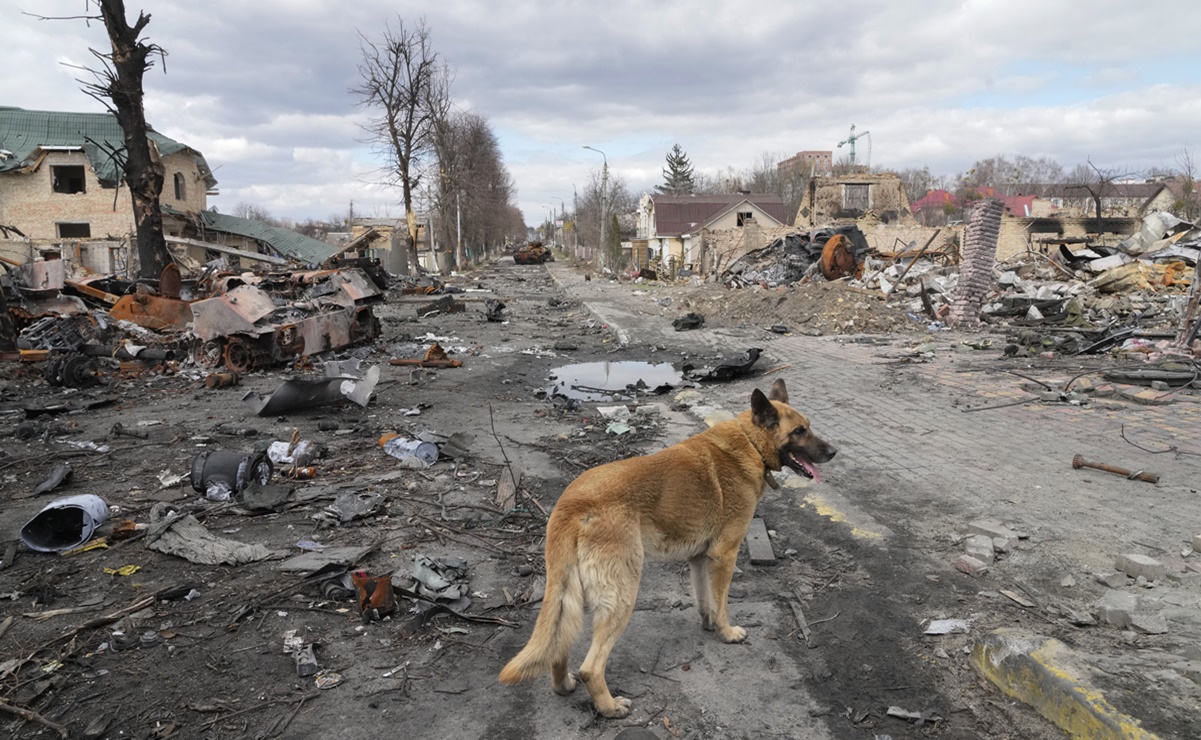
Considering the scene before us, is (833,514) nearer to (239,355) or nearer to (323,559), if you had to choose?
(323,559)

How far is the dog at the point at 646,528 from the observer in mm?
2805

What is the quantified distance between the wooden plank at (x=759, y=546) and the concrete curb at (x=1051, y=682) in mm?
1366

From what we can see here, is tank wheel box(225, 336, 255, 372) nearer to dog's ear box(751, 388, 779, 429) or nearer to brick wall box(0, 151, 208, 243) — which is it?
dog's ear box(751, 388, 779, 429)

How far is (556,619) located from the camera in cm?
278

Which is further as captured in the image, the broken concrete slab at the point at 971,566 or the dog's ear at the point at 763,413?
the broken concrete slab at the point at 971,566

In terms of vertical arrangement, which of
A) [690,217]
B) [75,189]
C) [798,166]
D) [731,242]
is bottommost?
[731,242]

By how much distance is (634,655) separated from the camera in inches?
137

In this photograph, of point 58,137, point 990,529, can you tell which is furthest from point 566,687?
point 58,137

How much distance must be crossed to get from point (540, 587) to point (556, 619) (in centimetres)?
142

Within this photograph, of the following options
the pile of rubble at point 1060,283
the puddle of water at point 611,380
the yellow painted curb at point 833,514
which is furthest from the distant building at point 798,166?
the yellow painted curb at point 833,514

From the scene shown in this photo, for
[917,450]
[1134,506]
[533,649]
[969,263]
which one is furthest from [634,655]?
[969,263]

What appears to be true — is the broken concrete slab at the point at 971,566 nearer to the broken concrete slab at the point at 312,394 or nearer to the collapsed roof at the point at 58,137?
the broken concrete slab at the point at 312,394

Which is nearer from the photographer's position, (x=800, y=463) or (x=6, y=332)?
(x=800, y=463)

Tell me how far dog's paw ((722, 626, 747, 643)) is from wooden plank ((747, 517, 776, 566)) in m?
0.94
